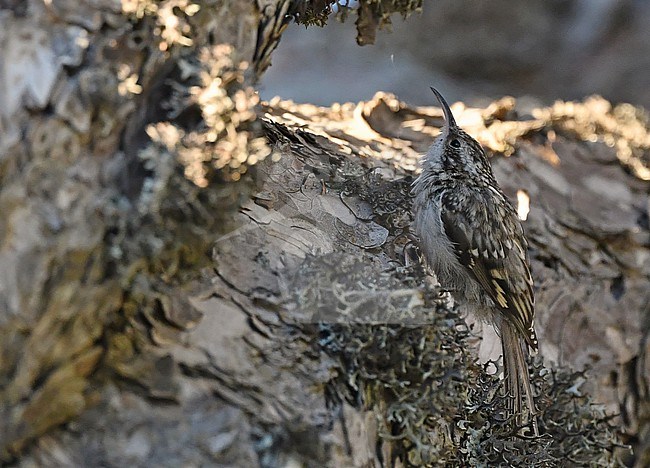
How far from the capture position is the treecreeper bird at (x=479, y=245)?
291 cm

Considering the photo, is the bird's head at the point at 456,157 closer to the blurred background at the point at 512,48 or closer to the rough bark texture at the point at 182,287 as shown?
the rough bark texture at the point at 182,287

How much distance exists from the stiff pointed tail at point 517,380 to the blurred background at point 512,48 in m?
5.55

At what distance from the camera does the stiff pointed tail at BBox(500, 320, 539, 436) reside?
107 inches

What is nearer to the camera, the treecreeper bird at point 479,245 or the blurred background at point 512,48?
the treecreeper bird at point 479,245

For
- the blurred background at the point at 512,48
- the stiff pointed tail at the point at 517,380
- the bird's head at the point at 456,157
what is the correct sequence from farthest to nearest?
1. the blurred background at the point at 512,48
2. the bird's head at the point at 456,157
3. the stiff pointed tail at the point at 517,380

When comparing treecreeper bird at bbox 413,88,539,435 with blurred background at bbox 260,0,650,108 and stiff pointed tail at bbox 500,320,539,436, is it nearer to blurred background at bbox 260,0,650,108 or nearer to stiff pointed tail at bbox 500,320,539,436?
stiff pointed tail at bbox 500,320,539,436

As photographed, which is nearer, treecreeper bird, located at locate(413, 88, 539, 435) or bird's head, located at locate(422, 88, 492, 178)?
treecreeper bird, located at locate(413, 88, 539, 435)

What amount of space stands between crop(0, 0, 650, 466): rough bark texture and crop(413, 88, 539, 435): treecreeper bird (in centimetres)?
33

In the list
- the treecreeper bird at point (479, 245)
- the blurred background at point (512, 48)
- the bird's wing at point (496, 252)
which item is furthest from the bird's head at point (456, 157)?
the blurred background at point (512, 48)

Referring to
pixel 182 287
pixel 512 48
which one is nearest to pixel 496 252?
pixel 182 287

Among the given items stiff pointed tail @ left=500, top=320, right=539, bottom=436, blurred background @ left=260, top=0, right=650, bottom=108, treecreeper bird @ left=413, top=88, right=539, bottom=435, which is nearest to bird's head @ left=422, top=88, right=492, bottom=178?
treecreeper bird @ left=413, top=88, right=539, bottom=435

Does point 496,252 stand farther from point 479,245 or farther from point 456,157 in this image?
point 456,157

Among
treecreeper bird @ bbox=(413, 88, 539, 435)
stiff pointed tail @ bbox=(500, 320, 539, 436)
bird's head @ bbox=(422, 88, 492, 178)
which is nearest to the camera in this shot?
stiff pointed tail @ bbox=(500, 320, 539, 436)

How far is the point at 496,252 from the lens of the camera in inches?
121
